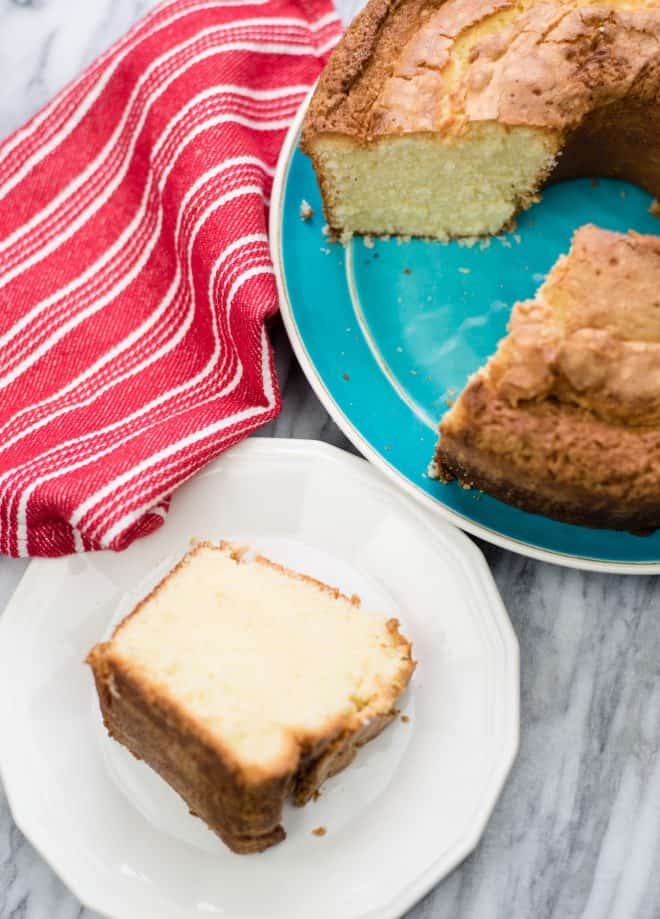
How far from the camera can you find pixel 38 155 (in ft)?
10.7

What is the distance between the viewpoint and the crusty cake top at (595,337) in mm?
2479

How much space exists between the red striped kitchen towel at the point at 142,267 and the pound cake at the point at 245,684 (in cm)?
36

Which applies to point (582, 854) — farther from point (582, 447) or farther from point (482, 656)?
point (582, 447)

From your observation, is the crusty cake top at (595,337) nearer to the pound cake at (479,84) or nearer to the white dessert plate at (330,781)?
the pound cake at (479,84)

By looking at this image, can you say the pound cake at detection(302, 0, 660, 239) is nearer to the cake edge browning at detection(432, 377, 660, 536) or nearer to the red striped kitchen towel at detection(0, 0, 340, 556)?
the red striped kitchen towel at detection(0, 0, 340, 556)

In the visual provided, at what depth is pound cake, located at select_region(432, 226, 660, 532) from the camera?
2471mm

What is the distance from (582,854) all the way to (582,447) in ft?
4.40

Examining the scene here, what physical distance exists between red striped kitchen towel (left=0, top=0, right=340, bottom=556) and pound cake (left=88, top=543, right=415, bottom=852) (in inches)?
14.1

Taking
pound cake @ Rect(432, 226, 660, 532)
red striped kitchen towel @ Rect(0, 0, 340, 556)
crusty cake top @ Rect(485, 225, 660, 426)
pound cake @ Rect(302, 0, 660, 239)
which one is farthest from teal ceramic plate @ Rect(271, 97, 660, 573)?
crusty cake top @ Rect(485, 225, 660, 426)

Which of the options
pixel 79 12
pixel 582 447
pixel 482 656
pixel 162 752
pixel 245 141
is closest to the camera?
pixel 582 447

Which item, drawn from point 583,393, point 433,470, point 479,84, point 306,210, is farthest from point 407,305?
point 583,393

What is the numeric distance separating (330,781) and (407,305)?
61.7 inches

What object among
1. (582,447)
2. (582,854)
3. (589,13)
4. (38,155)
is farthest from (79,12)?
(582,854)

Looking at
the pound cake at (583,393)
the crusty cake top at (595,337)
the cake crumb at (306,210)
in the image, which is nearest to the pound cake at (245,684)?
the pound cake at (583,393)
